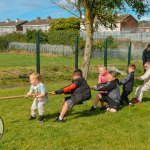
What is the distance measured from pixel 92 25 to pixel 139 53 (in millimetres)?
22231

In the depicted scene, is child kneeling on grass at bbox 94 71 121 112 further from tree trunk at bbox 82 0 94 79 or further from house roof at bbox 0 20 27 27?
house roof at bbox 0 20 27 27

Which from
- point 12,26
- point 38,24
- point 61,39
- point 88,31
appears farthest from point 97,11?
point 12,26

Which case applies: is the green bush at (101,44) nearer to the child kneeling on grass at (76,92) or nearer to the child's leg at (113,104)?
the child's leg at (113,104)

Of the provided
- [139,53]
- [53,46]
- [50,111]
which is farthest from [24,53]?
[50,111]

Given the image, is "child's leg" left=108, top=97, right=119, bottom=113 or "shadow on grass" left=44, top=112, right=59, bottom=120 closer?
"shadow on grass" left=44, top=112, right=59, bottom=120

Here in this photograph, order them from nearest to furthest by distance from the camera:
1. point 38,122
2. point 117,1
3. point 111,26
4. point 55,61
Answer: point 38,122 → point 117,1 → point 111,26 → point 55,61

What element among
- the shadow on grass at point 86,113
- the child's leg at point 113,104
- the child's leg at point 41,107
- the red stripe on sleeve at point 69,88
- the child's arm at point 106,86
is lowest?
the shadow on grass at point 86,113

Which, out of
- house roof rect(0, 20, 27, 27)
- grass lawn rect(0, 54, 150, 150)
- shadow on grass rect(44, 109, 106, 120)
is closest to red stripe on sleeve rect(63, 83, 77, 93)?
grass lawn rect(0, 54, 150, 150)

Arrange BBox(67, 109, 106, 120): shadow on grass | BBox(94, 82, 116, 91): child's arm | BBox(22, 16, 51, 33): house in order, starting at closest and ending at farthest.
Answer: BBox(67, 109, 106, 120): shadow on grass, BBox(94, 82, 116, 91): child's arm, BBox(22, 16, 51, 33): house

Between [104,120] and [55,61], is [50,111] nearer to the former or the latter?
[104,120]

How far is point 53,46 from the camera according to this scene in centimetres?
2617

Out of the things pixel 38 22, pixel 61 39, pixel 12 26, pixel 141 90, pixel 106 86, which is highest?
pixel 38 22

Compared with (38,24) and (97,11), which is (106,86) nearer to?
(97,11)

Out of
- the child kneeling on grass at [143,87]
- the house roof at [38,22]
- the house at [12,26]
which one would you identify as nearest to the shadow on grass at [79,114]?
the child kneeling on grass at [143,87]
